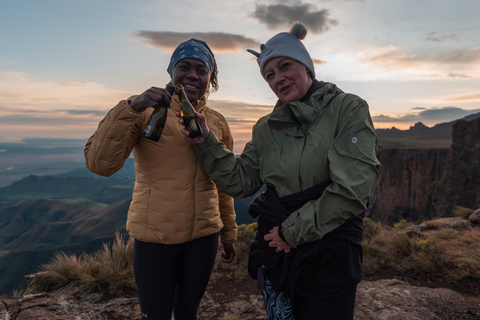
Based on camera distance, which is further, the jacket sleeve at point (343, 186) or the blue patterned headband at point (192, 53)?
the blue patterned headband at point (192, 53)

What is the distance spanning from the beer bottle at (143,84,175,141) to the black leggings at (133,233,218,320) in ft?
2.71

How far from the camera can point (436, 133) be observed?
133 m

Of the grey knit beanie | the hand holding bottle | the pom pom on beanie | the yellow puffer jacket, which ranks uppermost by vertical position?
the pom pom on beanie

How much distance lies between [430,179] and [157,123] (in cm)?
4864

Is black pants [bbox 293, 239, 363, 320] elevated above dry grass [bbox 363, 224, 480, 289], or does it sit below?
above

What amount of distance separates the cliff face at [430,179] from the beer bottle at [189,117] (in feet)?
107

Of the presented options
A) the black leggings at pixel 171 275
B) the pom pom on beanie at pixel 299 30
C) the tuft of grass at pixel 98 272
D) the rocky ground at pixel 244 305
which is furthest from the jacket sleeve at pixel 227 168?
the tuft of grass at pixel 98 272

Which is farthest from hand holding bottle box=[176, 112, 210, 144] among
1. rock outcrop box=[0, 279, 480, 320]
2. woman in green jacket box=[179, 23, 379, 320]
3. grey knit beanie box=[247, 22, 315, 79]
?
rock outcrop box=[0, 279, 480, 320]

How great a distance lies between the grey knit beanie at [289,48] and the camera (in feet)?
6.72

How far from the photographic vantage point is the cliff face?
30.2 meters

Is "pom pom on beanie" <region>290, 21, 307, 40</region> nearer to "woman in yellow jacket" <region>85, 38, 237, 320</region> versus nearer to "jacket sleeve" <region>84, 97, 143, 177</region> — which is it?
"woman in yellow jacket" <region>85, 38, 237, 320</region>

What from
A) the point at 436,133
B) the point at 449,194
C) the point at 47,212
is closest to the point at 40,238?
the point at 47,212

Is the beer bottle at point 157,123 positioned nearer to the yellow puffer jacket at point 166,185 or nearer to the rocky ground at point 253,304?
the yellow puffer jacket at point 166,185

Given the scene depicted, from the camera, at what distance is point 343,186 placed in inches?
66.0
